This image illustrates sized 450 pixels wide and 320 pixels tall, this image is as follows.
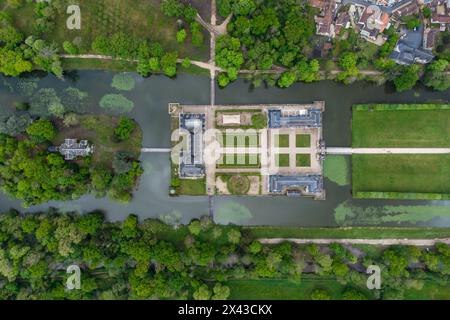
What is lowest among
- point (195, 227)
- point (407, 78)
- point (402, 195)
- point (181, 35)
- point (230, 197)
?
Answer: point (195, 227)

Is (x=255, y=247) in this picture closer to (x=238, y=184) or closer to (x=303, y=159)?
(x=238, y=184)

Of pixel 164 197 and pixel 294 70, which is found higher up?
pixel 294 70

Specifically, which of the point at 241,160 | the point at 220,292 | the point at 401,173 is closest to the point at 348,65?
the point at 401,173

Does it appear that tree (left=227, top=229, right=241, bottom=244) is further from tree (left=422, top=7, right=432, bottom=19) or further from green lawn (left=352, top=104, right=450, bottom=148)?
tree (left=422, top=7, right=432, bottom=19)

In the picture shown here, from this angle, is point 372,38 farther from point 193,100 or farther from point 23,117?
point 23,117

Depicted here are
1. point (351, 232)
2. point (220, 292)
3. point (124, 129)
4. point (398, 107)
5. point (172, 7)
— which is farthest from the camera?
point (351, 232)

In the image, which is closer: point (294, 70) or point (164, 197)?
point (294, 70)
